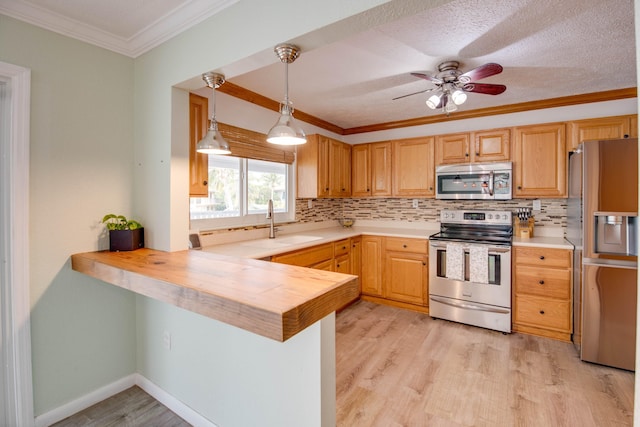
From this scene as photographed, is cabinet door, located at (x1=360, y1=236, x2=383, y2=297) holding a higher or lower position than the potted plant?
lower

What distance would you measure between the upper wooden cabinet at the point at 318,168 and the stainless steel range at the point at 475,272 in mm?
1357

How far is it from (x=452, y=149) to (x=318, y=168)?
1587 millimetres

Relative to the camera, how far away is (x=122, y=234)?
1.89 meters

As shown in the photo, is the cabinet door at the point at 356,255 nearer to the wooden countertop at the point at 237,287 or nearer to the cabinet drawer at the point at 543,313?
the cabinet drawer at the point at 543,313

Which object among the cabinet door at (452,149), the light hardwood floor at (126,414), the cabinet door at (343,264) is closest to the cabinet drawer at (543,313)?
the cabinet door at (452,149)

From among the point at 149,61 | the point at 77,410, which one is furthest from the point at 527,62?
the point at 77,410

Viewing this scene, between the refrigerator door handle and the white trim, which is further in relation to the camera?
the refrigerator door handle

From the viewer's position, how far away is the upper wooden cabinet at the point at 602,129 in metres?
2.75

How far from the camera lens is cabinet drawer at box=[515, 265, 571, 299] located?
2.74 metres

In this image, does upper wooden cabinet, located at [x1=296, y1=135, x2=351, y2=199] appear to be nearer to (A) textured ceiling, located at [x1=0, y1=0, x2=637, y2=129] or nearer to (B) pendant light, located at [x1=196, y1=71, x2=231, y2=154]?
(A) textured ceiling, located at [x1=0, y1=0, x2=637, y2=129]

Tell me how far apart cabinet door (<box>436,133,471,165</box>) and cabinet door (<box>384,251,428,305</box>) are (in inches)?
46.4

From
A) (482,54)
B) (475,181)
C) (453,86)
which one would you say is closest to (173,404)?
(453,86)

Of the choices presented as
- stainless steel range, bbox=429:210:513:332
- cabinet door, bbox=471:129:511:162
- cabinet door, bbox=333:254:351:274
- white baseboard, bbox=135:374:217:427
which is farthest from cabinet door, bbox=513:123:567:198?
white baseboard, bbox=135:374:217:427

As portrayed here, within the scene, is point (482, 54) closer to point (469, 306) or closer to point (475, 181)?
point (475, 181)
